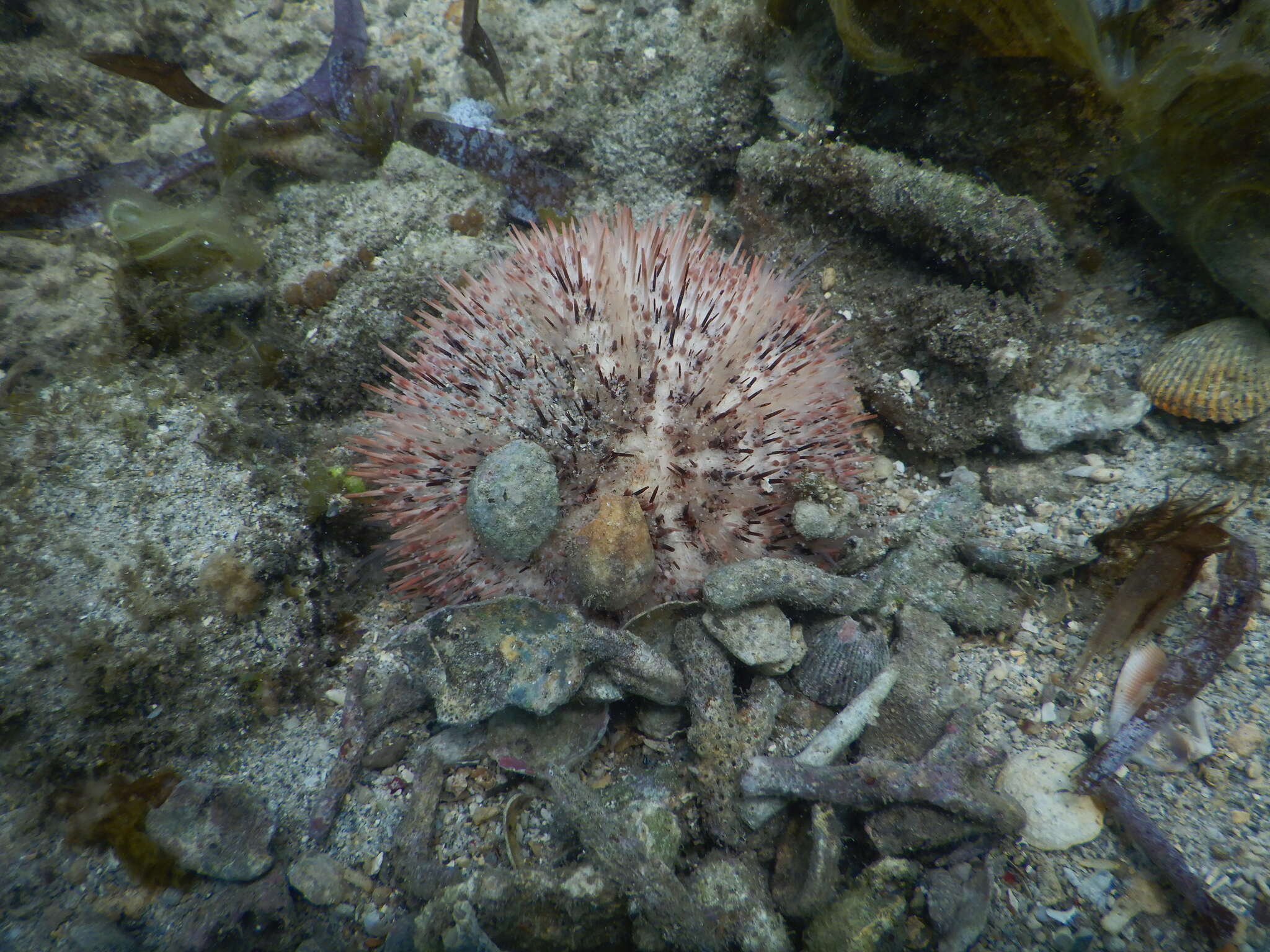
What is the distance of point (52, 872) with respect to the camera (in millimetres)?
1824

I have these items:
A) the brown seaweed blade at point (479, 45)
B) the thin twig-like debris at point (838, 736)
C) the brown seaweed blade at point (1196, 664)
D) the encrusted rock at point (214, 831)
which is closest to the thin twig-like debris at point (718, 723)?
the thin twig-like debris at point (838, 736)

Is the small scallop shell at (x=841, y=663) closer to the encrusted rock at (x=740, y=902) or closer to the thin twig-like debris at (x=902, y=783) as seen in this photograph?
the thin twig-like debris at (x=902, y=783)

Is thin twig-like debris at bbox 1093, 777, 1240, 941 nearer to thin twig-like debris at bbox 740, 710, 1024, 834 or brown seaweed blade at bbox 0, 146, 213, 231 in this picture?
thin twig-like debris at bbox 740, 710, 1024, 834

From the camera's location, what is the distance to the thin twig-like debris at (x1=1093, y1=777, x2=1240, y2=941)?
1.52 meters

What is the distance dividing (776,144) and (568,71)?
1673mm

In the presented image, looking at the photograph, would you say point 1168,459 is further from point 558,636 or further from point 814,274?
point 558,636

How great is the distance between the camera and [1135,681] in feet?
6.48

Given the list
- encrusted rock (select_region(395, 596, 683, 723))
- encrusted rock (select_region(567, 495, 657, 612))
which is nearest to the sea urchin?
encrusted rock (select_region(567, 495, 657, 612))

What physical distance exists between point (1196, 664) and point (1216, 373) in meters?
1.26

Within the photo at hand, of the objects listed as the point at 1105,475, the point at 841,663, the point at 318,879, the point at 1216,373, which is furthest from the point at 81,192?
the point at 1216,373

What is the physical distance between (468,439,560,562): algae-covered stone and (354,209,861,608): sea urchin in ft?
0.32

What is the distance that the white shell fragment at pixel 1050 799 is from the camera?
69.0 inches

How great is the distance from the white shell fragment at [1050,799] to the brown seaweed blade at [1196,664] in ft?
0.14

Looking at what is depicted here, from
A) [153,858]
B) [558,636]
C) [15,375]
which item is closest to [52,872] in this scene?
[153,858]
